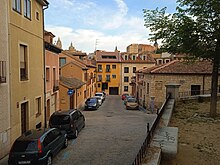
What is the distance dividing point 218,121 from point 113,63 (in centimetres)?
4898

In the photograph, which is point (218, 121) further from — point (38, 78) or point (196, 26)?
point (38, 78)

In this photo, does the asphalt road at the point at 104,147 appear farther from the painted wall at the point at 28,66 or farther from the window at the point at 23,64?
the window at the point at 23,64

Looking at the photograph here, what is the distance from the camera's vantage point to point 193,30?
38.1ft

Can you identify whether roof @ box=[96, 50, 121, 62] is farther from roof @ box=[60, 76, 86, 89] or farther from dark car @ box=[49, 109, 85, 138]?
dark car @ box=[49, 109, 85, 138]

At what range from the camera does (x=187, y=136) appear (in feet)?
31.6

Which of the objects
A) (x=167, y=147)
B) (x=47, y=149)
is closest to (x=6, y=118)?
(x=47, y=149)

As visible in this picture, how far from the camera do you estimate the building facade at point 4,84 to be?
34.6 feet

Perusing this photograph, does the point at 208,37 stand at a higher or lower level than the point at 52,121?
higher

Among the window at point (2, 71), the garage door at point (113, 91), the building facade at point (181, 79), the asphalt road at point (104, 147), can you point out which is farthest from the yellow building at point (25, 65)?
the garage door at point (113, 91)

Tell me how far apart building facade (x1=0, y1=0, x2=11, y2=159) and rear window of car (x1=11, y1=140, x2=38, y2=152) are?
1836 millimetres

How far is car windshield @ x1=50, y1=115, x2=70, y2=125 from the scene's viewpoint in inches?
538

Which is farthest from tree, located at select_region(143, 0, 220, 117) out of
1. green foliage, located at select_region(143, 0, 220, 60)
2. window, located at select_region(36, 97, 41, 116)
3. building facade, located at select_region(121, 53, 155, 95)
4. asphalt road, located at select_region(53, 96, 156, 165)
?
building facade, located at select_region(121, 53, 155, 95)

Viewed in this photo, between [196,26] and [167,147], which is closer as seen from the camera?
[167,147]

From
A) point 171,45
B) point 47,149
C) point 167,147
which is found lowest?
point 47,149
